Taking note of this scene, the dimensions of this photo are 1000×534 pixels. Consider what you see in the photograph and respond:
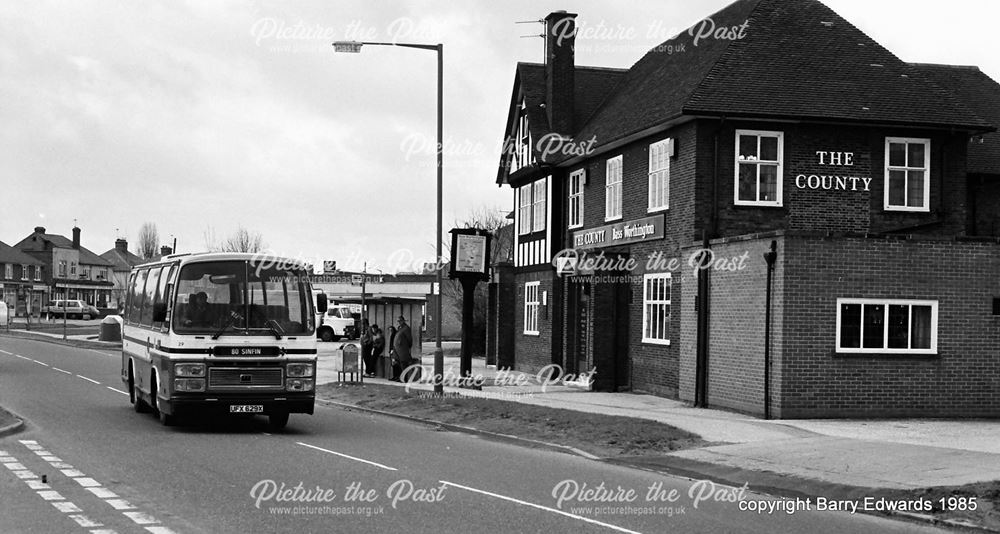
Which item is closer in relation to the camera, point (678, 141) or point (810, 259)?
point (810, 259)

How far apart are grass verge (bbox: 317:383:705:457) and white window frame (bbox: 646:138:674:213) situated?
6501mm

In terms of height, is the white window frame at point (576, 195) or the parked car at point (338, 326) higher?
the white window frame at point (576, 195)

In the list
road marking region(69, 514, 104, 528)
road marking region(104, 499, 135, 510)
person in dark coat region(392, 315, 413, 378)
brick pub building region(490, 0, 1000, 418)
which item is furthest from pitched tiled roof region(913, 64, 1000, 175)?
road marking region(69, 514, 104, 528)

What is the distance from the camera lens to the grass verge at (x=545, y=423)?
1712 cm

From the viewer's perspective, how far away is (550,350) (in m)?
33.6

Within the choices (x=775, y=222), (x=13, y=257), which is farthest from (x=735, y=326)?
(x=13, y=257)

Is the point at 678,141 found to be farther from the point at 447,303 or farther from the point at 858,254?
the point at 447,303

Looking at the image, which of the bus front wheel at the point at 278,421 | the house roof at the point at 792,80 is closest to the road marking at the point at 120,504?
the bus front wheel at the point at 278,421

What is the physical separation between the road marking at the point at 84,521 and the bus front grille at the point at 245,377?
7567mm

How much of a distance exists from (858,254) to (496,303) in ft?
65.4

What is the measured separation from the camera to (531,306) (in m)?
36.0

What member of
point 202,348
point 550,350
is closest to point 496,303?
point 550,350

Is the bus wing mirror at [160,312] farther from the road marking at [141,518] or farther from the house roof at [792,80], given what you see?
the house roof at [792,80]

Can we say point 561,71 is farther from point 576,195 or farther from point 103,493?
point 103,493
